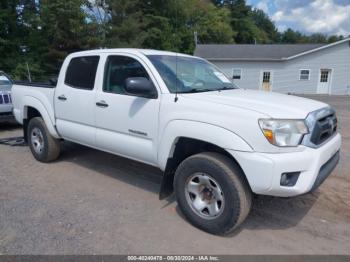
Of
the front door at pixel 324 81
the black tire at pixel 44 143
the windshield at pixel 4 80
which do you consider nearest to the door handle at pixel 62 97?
the black tire at pixel 44 143

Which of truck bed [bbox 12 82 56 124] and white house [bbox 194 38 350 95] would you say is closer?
truck bed [bbox 12 82 56 124]

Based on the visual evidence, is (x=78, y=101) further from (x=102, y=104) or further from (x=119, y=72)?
(x=119, y=72)

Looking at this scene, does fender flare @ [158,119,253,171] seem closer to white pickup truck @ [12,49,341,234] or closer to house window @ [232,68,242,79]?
white pickup truck @ [12,49,341,234]

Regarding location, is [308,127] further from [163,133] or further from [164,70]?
[164,70]

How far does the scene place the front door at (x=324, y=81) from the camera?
93.6ft

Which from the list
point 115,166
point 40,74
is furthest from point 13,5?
point 115,166

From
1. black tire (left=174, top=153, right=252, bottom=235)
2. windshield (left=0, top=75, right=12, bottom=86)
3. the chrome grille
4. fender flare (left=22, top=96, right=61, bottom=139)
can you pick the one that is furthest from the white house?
black tire (left=174, top=153, right=252, bottom=235)

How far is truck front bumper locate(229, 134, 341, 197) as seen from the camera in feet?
9.54

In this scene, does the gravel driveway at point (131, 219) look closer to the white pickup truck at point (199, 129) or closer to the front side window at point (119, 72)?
the white pickup truck at point (199, 129)

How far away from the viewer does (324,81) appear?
94.1ft

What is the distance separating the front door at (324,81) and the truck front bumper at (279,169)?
28333 mm

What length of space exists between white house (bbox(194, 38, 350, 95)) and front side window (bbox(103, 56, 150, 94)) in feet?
87.7

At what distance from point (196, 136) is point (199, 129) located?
8 centimetres

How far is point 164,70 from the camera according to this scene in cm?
389
